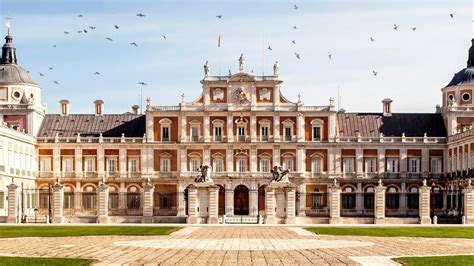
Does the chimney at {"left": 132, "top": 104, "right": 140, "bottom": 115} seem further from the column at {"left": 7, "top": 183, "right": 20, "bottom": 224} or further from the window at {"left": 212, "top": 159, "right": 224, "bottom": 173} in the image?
the column at {"left": 7, "top": 183, "right": 20, "bottom": 224}

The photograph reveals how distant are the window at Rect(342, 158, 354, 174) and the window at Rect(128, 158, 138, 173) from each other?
711 inches

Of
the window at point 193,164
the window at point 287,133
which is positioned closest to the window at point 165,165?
the window at point 193,164

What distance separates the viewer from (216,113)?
87.3m

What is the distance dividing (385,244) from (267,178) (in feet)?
162

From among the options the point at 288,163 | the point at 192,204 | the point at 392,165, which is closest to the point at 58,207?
the point at 192,204

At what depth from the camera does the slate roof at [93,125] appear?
292 feet

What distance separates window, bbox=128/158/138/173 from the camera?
87562mm

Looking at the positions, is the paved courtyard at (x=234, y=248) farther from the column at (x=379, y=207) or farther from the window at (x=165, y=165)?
the window at (x=165, y=165)

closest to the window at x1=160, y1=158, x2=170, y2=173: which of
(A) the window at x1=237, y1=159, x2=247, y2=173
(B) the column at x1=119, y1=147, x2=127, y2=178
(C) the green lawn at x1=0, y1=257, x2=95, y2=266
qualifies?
(B) the column at x1=119, y1=147, x2=127, y2=178

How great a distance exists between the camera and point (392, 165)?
87.4 m

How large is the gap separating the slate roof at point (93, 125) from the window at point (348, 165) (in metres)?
17.9

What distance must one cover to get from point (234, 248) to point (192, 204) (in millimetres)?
30384

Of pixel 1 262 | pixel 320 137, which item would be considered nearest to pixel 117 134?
pixel 320 137

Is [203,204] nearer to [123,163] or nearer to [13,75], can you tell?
[123,163]
